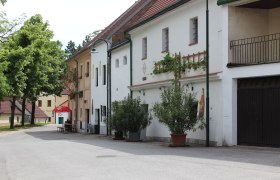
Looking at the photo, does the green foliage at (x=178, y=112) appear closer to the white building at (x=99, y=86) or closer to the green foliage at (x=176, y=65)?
the green foliage at (x=176, y=65)

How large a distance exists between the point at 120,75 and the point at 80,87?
1560cm

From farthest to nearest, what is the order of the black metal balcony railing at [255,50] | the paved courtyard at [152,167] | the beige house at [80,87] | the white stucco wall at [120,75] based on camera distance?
the beige house at [80,87] < the white stucco wall at [120,75] < the black metal balcony railing at [255,50] < the paved courtyard at [152,167]

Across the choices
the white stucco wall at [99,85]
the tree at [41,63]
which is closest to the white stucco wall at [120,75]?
the white stucco wall at [99,85]

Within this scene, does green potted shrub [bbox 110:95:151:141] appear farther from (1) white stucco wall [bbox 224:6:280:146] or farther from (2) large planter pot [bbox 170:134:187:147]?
(1) white stucco wall [bbox 224:6:280:146]

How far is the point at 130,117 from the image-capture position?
92.1 feet

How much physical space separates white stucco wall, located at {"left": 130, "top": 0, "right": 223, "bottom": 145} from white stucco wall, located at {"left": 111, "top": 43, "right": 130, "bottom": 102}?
1.67 meters

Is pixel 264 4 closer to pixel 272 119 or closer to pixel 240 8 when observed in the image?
pixel 240 8

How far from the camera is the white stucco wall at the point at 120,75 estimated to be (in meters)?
34.6

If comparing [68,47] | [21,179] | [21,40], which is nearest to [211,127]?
[21,179]

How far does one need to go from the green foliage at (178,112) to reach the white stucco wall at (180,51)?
0.84m

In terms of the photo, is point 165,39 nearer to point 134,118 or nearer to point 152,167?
point 134,118

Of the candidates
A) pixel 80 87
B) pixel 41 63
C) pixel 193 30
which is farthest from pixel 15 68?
pixel 193 30

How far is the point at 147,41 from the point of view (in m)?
30.4

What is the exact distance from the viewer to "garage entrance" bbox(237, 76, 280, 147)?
18.7 metres
